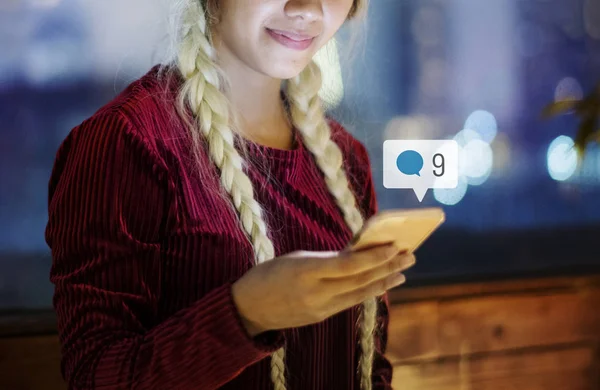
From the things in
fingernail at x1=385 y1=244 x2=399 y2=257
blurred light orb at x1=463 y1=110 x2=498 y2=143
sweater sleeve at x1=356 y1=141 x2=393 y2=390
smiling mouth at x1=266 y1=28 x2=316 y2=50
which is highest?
smiling mouth at x1=266 y1=28 x2=316 y2=50

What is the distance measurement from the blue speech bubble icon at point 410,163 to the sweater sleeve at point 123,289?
647 mm

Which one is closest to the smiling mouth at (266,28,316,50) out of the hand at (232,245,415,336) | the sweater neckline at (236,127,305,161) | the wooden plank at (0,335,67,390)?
the sweater neckline at (236,127,305,161)

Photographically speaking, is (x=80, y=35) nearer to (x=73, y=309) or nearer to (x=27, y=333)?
(x=27, y=333)

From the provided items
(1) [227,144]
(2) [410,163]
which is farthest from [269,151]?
(2) [410,163]

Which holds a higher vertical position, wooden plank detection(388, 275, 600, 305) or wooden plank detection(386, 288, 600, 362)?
wooden plank detection(388, 275, 600, 305)

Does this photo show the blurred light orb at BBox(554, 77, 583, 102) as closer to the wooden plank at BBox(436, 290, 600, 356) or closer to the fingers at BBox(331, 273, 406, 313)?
the wooden plank at BBox(436, 290, 600, 356)

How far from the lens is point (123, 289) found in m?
0.72

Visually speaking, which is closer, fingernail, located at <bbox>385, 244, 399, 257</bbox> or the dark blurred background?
fingernail, located at <bbox>385, 244, 399, 257</bbox>

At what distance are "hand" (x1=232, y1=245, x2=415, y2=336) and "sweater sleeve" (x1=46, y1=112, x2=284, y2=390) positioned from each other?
25 millimetres

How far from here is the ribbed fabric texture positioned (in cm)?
67

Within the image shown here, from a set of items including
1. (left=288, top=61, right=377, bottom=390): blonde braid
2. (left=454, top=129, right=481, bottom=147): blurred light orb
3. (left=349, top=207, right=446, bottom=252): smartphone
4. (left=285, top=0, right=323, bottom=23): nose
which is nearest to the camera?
(left=349, top=207, right=446, bottom=252): smartphone

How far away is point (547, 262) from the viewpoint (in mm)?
1699

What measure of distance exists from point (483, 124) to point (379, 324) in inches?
28.6

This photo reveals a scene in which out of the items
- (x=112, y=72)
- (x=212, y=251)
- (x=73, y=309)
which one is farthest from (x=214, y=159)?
(x=112, y=72)
